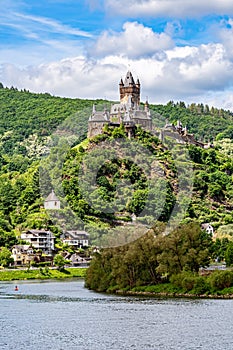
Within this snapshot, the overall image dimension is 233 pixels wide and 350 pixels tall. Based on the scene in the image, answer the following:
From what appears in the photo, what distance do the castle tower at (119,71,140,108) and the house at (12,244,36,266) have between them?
2081 inches

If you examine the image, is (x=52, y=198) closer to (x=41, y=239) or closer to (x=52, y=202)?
(x=52, y=202)

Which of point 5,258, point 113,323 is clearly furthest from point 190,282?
point 5,258

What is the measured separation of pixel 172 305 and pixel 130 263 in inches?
543

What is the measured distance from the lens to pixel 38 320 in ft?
205

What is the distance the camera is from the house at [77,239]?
456 ft

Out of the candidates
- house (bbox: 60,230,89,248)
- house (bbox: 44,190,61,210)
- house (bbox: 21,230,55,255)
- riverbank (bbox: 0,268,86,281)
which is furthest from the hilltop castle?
riverbank (bbox: 0,268,86,281)

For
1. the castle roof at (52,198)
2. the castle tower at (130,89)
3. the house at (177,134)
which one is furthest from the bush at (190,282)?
the castle tower at (130,89)

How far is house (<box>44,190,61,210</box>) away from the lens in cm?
14812

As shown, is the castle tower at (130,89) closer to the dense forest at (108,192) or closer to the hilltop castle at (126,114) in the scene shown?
the hilltop castle at (126,114)

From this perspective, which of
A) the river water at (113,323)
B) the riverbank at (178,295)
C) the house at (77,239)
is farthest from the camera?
the house at (77,239)

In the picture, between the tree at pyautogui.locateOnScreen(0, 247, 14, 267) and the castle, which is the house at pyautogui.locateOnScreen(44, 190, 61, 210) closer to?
the castle

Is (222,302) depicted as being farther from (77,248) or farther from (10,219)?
(10,219)

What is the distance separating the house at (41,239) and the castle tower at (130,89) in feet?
155

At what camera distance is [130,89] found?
177250 millimetres
